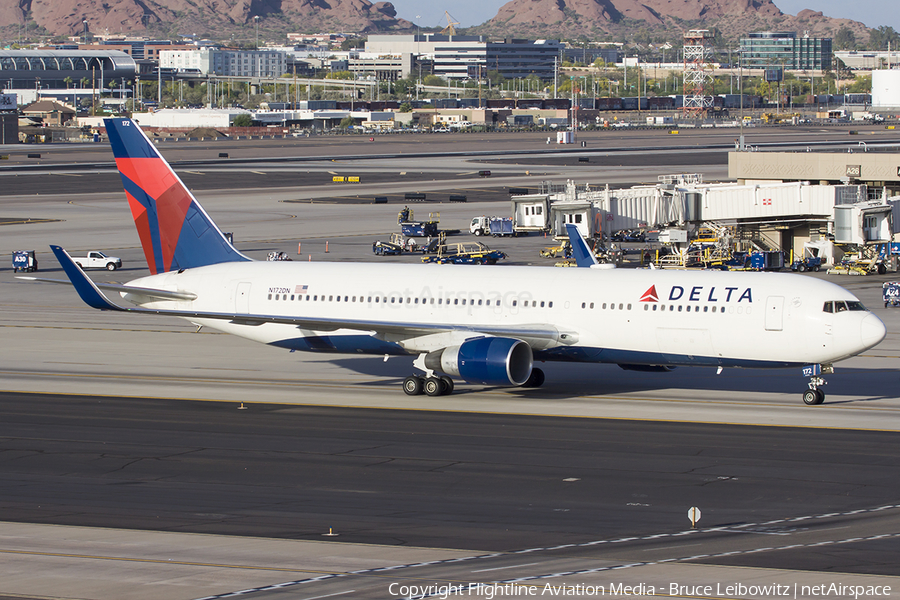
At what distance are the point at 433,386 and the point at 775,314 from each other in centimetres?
1250

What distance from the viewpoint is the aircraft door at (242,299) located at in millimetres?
46281

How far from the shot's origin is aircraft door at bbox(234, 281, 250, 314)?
46281 mm

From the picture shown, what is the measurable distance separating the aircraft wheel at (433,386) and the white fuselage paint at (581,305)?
1.25 meters

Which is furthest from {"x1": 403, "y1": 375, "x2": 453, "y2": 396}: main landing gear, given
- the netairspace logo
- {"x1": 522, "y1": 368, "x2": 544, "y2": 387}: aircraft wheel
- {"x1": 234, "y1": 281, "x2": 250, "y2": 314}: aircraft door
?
the netairspace logo

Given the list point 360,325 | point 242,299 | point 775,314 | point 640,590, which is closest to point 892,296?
point 775,314

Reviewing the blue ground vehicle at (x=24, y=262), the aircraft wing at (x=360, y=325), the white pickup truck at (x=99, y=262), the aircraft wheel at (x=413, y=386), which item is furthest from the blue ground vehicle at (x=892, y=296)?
the blue ground vehicle at (x=24, y=262)

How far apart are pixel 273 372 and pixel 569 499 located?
2312 cm

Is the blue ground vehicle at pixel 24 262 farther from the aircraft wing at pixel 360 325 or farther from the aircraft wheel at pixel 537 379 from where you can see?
the aircraft wheel at pixel 537 379

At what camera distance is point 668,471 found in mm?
31984

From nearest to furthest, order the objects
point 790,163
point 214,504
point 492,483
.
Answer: point 214,504 → point 492,483 → point 790,163

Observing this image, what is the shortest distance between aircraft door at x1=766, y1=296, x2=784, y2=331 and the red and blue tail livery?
2212 centimetres

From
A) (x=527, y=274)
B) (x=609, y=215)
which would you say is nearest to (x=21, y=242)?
(x=609, y=215)

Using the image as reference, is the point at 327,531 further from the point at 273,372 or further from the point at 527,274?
the point at 273,372

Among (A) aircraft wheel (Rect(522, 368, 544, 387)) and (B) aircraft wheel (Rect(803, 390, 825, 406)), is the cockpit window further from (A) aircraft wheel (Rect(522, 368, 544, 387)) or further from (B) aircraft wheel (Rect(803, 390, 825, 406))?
(A) aircraft wheel (Rect(522, 368, 544, 387))
